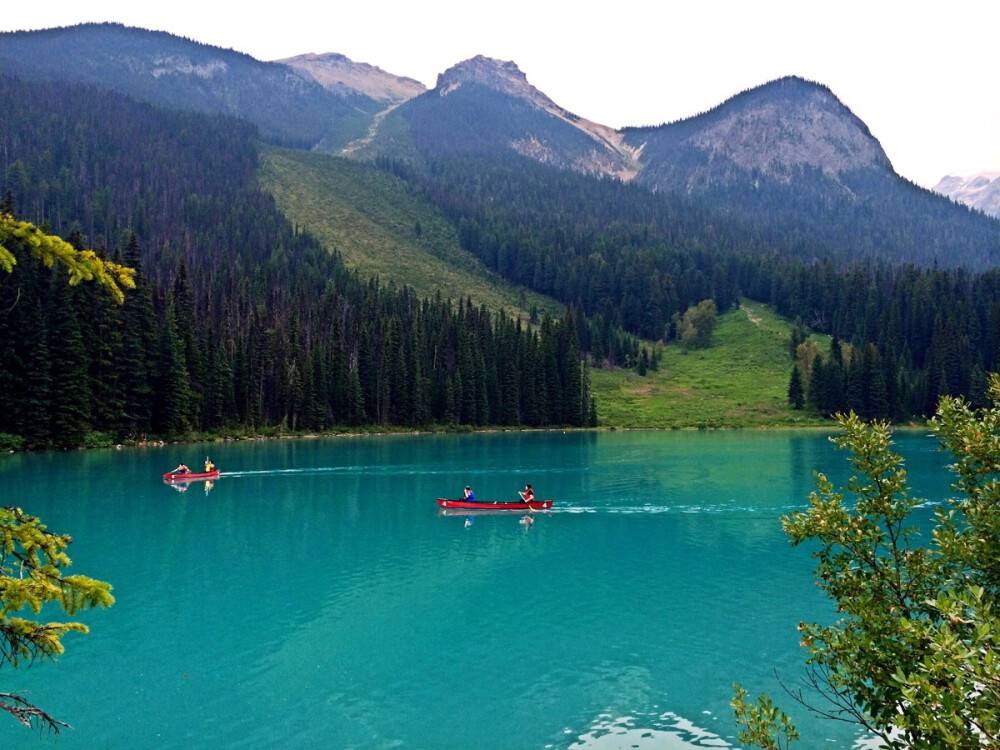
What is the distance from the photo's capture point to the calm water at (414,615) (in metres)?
20.9

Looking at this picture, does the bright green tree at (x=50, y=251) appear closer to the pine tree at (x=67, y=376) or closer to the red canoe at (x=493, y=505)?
the red canoe at (x=493, y=505)

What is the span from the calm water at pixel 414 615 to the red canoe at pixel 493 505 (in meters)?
0.95

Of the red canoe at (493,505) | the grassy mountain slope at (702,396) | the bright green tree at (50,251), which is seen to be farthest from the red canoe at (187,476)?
the grassy mountain slope at (702,396)

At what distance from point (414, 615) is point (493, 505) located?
86.0 feet

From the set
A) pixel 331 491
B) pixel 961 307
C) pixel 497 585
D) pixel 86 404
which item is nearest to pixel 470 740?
pixel 497 585

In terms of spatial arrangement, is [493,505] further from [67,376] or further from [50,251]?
[67,376]

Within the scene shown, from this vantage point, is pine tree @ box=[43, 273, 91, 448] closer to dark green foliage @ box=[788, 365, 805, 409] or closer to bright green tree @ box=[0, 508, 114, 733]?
bright green tree @ box=[0, 508, 114, 733]

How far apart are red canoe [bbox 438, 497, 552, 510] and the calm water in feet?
3.11

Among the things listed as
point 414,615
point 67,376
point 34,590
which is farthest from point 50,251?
point 67,376

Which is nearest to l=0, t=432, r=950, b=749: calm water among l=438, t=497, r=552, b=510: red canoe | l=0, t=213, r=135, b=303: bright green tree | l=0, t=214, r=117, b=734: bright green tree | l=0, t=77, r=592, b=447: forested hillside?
l=438, t=497, r=552, b=510: red canoe

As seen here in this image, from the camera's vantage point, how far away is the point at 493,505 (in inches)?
2247

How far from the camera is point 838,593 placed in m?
11.8

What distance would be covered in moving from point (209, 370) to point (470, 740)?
110008mm

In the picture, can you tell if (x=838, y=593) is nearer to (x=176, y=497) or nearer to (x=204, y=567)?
(x=204, y=567)
